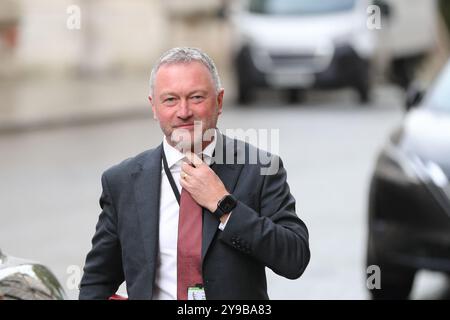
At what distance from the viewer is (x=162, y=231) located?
7.64 ft

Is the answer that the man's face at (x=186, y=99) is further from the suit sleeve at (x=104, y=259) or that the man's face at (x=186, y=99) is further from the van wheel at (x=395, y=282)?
the van wheel at (x=395, y=282)

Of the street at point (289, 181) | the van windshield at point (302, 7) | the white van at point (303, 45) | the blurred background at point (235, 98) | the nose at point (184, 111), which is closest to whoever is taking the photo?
the nose at point (184, 111)

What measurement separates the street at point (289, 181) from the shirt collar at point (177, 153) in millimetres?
1188

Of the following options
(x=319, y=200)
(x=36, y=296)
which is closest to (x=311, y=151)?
(x=319, y=200)

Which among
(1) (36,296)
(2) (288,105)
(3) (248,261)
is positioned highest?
(3) (248,261)

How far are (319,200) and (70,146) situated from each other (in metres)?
5.90

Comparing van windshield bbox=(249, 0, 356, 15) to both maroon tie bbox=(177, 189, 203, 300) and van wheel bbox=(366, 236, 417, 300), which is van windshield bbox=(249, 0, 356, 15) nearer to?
van wheel bbox=(366, 236, 417, 300)

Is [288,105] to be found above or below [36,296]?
below

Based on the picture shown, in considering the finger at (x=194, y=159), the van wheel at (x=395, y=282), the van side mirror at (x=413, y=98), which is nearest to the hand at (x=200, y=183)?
the finger at (x=194, y=159)

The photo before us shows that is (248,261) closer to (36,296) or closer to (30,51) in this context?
(36,296)

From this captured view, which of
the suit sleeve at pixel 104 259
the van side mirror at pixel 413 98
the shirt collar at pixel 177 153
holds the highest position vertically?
the shirt collar at pixel 177 153

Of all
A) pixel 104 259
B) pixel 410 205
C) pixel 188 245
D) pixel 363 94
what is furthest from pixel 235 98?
pixel 188 245

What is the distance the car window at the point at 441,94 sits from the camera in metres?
7.56

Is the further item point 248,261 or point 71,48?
point 71,48
